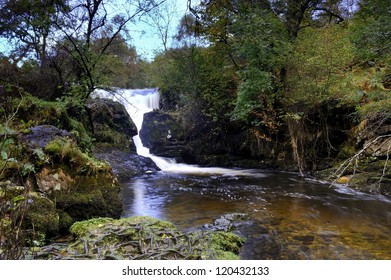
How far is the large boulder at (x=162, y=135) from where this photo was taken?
14.5 metres

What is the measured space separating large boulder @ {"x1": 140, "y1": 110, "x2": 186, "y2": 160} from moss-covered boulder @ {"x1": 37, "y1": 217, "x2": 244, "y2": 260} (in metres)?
10.0

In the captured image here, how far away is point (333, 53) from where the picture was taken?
9.40 m

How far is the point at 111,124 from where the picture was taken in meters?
14.2

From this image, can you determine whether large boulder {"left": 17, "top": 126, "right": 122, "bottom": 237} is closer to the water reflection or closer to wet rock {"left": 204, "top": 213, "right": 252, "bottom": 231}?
the water reflection

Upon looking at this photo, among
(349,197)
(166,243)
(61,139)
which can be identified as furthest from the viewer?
(349,197)

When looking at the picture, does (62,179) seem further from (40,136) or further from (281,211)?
(281,211)

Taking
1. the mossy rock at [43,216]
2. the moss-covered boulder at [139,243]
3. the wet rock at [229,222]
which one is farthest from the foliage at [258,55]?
the mossy rock at [43,216]

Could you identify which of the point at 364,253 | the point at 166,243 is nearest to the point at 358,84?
the point at 364,253

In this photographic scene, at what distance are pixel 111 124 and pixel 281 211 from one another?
33.1 ft

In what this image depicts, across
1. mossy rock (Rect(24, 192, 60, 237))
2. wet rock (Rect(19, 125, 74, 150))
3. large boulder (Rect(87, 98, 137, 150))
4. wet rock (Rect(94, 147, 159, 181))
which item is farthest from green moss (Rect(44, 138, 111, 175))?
large boulder (Rect(87, 98, 137, 150))

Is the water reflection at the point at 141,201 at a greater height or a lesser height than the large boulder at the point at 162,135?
lesser

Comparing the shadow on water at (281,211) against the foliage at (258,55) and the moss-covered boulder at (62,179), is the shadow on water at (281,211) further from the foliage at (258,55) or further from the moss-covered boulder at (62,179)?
the foliage at (258,55)

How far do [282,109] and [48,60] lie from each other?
7.96 metres

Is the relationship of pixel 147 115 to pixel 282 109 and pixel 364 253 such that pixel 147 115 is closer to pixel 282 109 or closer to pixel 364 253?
pixel 282 109
